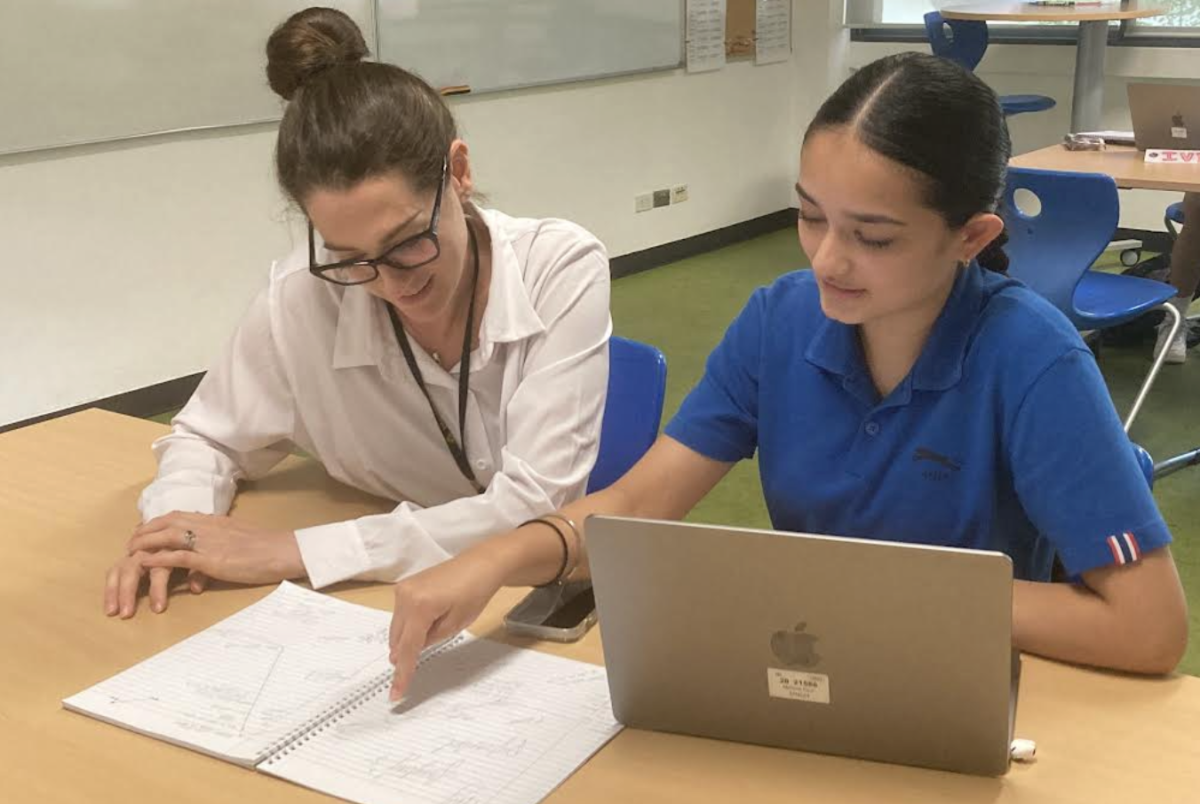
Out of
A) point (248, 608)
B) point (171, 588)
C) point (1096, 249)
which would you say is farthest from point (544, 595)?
point (1096, 249)

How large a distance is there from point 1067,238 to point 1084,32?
285 centimetres

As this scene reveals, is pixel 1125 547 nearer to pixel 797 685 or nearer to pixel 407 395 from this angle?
pixel 797 685

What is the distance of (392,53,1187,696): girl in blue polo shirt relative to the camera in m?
1.18

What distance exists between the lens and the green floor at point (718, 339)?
319 cm

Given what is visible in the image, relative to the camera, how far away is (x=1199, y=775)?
3.36 feet

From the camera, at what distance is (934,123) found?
122cm

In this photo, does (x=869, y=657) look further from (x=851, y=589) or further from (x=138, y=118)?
(x=138, y=118)

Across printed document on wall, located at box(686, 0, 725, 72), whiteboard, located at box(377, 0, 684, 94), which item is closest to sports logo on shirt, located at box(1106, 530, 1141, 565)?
whiteboard, located at box(377, 0, 684, 94)

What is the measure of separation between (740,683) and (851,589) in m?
0.16

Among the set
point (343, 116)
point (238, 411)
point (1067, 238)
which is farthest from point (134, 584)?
point (1067, 238)

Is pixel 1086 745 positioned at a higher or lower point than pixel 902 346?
lower

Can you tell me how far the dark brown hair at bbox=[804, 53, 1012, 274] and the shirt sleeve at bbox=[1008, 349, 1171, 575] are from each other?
191 mm

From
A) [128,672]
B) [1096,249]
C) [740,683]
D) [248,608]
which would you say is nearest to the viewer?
[740,683]

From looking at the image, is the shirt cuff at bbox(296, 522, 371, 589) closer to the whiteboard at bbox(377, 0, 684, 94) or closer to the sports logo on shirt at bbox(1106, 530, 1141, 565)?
the sports logo on shirt at bbox(1106, 530, 1141, 565)
